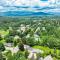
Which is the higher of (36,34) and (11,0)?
(11,0)

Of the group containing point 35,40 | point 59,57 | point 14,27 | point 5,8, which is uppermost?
point 5,8

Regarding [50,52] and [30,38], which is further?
[30,38]

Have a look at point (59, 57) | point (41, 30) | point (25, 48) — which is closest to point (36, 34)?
point (41, 30)

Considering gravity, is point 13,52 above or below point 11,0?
below

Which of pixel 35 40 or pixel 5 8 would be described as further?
pixel 5 8

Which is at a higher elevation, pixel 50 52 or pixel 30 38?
pixel 30 38

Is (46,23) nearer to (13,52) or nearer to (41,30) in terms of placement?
(41,30)

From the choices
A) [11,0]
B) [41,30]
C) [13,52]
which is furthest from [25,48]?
[11,0]

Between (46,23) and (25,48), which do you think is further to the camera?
(46,23)

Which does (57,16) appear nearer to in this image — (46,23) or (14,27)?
(46,23)
